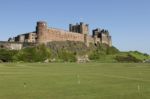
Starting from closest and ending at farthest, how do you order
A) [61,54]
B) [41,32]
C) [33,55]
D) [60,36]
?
[33,55]
[61,54]
[41,32]
[60,36]

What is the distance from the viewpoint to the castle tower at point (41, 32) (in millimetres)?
174625

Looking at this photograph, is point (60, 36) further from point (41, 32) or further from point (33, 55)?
point (33, 55)

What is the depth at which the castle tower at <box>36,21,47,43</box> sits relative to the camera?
573 feet

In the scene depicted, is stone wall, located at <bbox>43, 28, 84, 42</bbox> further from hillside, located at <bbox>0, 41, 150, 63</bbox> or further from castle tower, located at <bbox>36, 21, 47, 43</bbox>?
hillside, located at <bbox>0, 41, 150, 63</bbox>

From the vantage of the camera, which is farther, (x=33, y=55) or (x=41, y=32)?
(x=41, y=32)

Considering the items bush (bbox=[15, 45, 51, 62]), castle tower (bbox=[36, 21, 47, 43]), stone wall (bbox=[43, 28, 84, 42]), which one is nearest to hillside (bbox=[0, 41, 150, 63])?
bush (bbox=[15, 45, 51, 62])

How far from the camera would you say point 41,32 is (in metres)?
175

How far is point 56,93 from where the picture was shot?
75.1ft

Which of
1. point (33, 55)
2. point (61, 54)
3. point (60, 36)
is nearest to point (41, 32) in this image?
point (60, 36)

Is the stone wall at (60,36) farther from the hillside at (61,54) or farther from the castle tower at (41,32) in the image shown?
the hillside at (61,54)

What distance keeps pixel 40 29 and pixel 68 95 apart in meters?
155

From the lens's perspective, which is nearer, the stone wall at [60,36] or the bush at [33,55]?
the bush at [33,55]

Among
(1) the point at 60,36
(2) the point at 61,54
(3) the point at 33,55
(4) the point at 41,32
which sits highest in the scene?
(4) the point at 41,32

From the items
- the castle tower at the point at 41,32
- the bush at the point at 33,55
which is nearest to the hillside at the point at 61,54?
the bush at the point at 33,55
